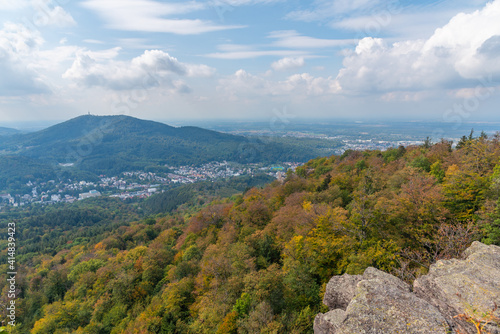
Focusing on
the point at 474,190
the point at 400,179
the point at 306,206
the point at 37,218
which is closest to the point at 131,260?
the point at 306,206

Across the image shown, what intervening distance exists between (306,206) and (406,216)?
1092 centimetres

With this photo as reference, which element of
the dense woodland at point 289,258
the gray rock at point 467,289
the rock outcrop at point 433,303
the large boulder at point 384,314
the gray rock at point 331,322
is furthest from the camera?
→ the dense woodland at point 289,258

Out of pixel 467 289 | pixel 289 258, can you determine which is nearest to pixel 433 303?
pixel 467 289

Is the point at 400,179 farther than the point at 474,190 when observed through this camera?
Yes

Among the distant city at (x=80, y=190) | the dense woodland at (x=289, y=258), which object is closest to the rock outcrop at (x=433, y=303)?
the dense woodland at (x=289, y=258)

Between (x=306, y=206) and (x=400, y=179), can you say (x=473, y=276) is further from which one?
(x=400, y=179)

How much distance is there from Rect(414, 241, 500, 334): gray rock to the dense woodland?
3356 millimetres

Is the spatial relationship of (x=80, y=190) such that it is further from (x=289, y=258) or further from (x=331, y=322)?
(x=331, y=322)

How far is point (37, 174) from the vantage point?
195875 millimetres

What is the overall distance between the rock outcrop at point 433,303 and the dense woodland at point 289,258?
3.57 metres

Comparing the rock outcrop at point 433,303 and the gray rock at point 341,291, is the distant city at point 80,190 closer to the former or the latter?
the gray rock at point 341,291

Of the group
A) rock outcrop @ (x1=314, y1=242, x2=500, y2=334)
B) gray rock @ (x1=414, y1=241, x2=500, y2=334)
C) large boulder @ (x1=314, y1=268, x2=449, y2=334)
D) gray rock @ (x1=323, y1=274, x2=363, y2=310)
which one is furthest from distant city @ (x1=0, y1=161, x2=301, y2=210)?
large boulder @ (x1=314, y1=268, x2=449, y2=334)

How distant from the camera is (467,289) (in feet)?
28.7

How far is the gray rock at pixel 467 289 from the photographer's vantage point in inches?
303
